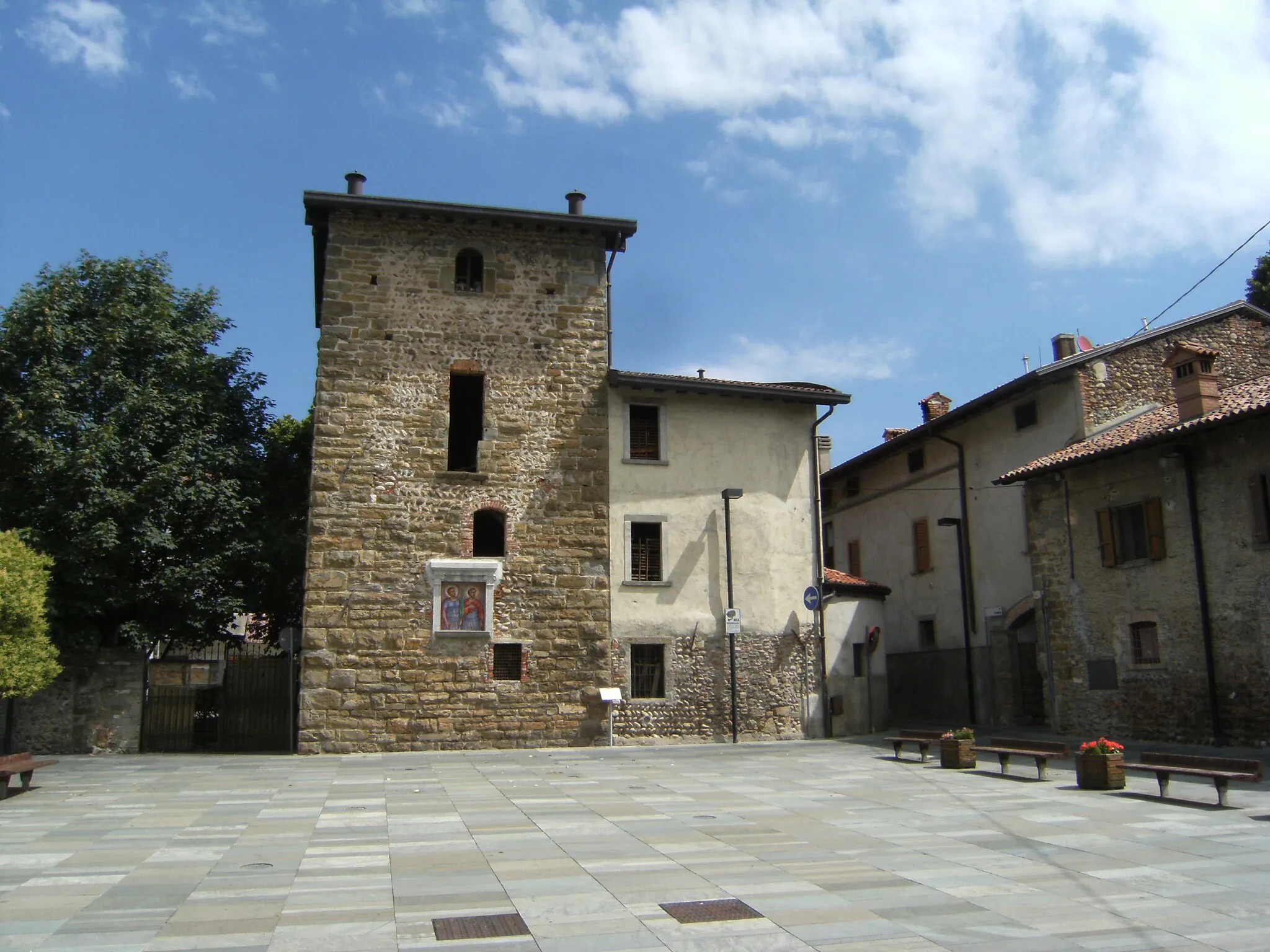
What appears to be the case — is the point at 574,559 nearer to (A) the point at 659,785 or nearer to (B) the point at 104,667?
(A) the point at 659,785

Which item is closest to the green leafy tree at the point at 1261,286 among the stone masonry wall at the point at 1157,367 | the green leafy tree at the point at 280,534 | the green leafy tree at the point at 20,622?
the stone masonry wall at the point at 1157,367

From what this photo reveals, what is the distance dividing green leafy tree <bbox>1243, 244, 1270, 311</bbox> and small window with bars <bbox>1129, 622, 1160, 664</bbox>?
1669 cm

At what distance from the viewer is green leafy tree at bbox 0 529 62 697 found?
15.9m

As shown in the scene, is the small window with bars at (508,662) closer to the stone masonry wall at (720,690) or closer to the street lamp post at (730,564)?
the stone masonry wall at (720,690)

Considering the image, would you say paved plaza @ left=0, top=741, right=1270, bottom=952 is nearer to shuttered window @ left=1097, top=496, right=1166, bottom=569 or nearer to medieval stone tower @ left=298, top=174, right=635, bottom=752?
medieval stone tower @ left=298, top=174, right=635, bottom=752

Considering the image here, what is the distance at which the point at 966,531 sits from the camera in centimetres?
2695

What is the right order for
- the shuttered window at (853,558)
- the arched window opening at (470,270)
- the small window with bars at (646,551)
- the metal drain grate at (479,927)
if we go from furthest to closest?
1. the shuttered window at (853,558)
2. the arched window opening at (470,270)
3. the small window with bars at (646,551)
4. the metal drain grate at (479,927)

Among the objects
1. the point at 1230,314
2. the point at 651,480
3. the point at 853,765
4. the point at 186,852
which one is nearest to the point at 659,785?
the point at 853,765

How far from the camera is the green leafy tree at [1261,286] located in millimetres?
31562

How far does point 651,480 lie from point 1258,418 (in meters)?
11.3

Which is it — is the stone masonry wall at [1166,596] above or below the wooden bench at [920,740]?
above

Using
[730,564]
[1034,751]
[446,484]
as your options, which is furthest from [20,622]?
[1034,751]

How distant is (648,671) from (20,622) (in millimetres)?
11412

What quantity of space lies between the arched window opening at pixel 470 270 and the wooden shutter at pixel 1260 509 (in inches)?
595
